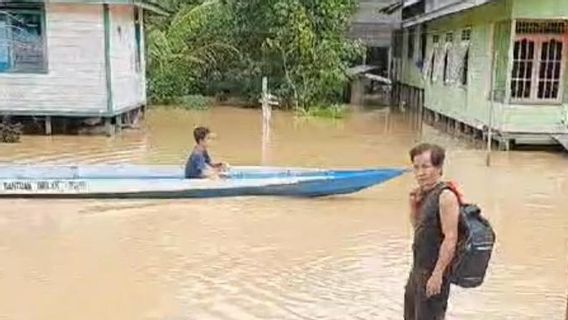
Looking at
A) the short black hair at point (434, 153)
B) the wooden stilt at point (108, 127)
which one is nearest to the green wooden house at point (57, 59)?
the wooden stilt at point (108, 127)

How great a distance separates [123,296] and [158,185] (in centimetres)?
346

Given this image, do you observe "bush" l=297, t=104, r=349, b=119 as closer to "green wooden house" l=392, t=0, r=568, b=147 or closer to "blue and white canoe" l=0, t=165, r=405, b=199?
"green wooden house" l=392, t=0, r=568, b=147

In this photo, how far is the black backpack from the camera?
12.7ft

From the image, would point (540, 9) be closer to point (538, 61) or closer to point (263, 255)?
point (538, 61)

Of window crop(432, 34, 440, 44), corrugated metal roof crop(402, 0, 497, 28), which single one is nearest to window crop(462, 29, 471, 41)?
corrugated metal roof crop(402, 0, 497, 28)

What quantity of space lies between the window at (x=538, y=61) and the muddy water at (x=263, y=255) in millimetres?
2456

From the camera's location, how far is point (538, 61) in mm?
14875

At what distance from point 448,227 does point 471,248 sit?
0.50ft

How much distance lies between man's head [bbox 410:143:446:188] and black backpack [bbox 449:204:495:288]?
0.21 m

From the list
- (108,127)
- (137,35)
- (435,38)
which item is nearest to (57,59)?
(108,127)

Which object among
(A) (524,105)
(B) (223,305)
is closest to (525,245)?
(B) (223,305)

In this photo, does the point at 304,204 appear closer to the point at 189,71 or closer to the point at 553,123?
the point at 553,123

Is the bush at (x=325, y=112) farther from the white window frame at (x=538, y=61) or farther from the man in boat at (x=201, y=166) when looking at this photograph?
the man in boat at (x=201, y=166)

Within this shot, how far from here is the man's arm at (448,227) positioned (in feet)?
12.7
